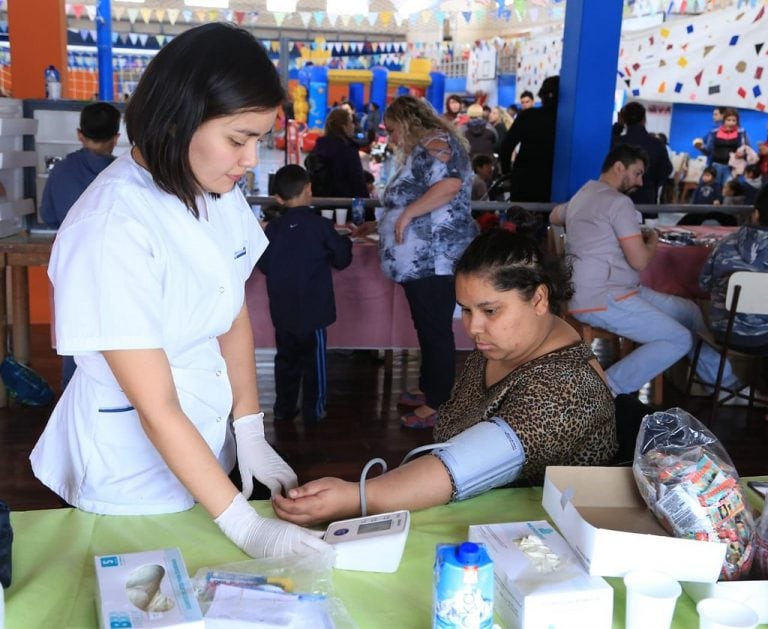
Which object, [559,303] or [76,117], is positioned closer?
[559,303]

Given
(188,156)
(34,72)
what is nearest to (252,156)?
(188,156)

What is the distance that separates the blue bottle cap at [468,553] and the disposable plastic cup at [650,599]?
0.25m

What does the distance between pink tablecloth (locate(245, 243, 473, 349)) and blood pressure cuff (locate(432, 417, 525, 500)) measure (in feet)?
8.90

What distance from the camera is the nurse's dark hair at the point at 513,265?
5.41ft

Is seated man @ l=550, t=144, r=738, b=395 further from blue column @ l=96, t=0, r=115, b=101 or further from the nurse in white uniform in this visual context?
blue column @ l=96, t=0, r=115, b=101

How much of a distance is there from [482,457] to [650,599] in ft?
1.55

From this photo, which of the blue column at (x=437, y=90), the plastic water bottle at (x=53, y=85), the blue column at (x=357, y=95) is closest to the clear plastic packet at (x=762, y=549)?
the plastic water bottle at (x=53, y=85)

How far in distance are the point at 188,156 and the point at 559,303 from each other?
2.78 ft

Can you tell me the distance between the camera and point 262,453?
5.09ft

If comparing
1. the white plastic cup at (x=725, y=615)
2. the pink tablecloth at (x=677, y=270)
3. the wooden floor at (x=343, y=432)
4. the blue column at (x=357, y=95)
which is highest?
the blue column at (x=357, y=95)

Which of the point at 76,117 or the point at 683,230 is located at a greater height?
the point at 76,117

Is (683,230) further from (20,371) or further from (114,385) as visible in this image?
(114,385)

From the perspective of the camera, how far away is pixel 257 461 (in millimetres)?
1538

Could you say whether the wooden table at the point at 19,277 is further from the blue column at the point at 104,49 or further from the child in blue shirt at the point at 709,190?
the child in blue shirt at the point at 709,190
